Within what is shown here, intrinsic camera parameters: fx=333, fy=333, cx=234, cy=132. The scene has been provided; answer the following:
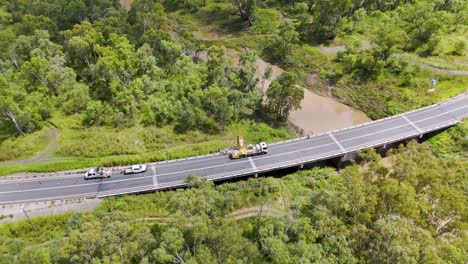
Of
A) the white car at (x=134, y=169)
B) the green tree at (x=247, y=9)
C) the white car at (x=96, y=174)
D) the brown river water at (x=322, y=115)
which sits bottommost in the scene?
the brown river water at (x=322, y=115)

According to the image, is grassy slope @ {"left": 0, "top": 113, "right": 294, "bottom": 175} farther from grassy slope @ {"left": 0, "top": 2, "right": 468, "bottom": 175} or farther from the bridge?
the bridge

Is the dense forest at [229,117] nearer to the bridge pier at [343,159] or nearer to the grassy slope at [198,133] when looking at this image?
the grassy slope at [198,133]

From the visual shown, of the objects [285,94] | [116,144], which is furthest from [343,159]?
[116,144]

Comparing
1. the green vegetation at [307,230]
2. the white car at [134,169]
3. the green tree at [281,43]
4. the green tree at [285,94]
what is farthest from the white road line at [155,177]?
the green tree at [281,43]

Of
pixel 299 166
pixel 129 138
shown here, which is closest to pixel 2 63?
pixel 129 138

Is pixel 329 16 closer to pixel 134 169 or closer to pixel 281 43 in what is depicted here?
pixel 281 43

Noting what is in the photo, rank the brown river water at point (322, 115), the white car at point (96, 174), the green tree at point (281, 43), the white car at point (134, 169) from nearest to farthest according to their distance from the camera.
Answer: the white car at point (96, 174) < the white car at point (134, 169) < the brown river water at point (322, 115) < the green tree at point (281, 43)

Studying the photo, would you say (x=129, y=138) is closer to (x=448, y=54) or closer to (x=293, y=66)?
(x=293, y=66)

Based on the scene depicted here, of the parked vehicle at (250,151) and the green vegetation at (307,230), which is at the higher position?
the green vegetation at (307,230)
